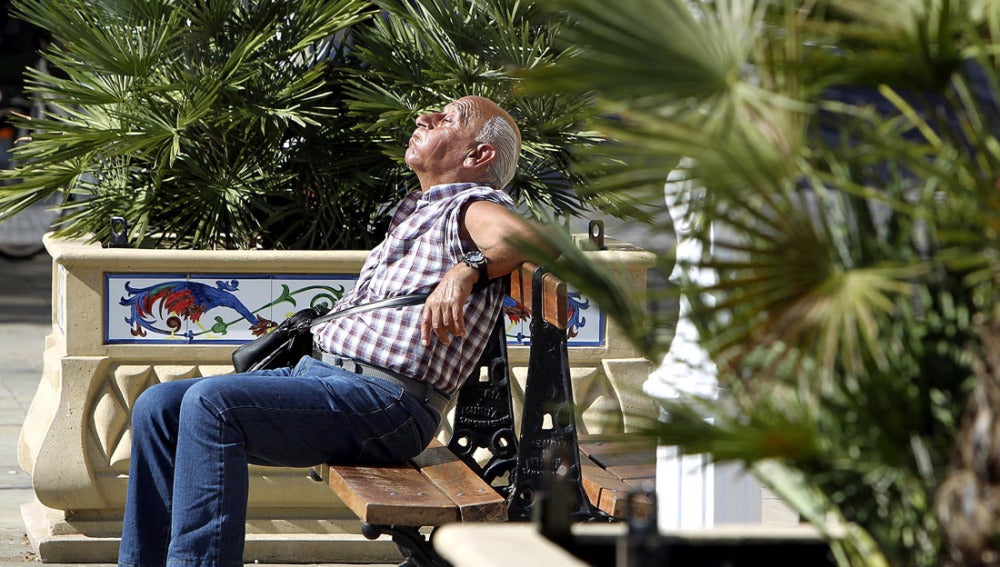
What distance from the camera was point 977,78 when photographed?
7.57ft

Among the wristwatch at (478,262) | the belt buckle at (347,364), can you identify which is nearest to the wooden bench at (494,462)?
the wristwatch at (478,262)

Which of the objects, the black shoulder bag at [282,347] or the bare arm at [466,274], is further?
the black shoulder bag at [282,347]

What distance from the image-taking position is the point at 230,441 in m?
2.99

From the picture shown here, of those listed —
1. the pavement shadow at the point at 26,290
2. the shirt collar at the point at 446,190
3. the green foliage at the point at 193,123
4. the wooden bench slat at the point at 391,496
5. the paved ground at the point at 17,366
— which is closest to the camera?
the wooden bench slat at the point at 391,496

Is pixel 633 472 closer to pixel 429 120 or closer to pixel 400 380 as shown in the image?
pixel 400 380

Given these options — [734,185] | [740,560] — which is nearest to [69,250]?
[740,560]

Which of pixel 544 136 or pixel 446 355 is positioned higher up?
pixel 544 136

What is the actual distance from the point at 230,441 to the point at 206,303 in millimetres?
1024

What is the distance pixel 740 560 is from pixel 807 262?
57 centimetres

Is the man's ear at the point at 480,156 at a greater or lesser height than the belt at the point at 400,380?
greater

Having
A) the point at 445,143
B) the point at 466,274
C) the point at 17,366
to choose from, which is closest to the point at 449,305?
the point at 466,274

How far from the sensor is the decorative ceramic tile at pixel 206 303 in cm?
390

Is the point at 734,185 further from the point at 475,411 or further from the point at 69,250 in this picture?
the point at 69,250

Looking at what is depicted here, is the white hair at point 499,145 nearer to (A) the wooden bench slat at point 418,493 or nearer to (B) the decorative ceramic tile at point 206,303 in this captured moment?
(B) the decorative ceramic tile at point 206,303
